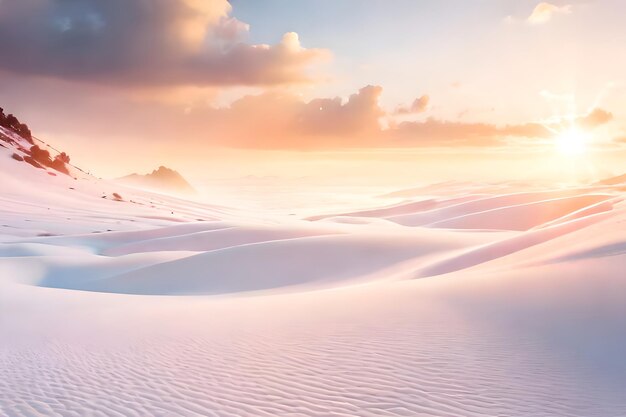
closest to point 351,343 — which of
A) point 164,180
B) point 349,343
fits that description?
point 349,343

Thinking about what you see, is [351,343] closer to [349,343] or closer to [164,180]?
[349,343]

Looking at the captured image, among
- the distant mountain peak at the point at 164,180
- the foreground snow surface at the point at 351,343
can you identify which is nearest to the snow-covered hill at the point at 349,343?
the foreground snow surface at the point at 351,343

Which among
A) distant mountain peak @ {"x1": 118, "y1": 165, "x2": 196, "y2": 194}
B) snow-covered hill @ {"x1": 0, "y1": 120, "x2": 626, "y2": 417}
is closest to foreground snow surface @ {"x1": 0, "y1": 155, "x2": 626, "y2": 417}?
snow-covered hill @ {"x1": 0, "y1": 120, "x2": 626, "y2": 417}

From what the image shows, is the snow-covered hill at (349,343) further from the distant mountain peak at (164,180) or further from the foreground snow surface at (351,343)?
the distant mountain peak at (164,180)

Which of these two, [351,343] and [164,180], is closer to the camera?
[351,343]

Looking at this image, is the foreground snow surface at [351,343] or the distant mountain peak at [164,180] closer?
the foreground snow surface at [351,343]

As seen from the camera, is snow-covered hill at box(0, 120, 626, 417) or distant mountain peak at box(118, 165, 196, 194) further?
distant mountain peak at box(118, 165, 196, 194)

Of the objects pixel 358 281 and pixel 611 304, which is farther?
pixel 358 281

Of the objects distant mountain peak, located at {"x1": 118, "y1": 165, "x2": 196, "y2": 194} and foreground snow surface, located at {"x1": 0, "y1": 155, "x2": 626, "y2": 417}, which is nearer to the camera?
foreground snow surface, located at {"x1": 0, "y1": 155, "x2": 626, "y2": 417}

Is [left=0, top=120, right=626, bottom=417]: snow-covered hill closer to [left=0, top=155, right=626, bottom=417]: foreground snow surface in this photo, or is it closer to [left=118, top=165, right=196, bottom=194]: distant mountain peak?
[left=0, top=155, right=626, bottom=417]: foreground snow surface

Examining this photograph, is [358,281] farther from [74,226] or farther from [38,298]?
[74,226]

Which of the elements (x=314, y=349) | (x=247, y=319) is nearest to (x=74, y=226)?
(x=247, y=319)

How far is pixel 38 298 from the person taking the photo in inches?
423

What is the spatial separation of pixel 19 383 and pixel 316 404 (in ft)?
11.0
